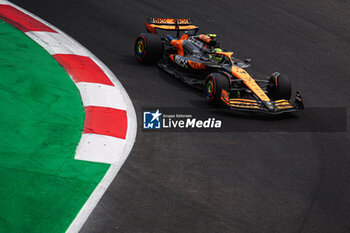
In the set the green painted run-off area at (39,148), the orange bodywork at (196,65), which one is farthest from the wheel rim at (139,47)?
the green painted run-off area at (39,148)

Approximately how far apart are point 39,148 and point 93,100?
1.61 meters

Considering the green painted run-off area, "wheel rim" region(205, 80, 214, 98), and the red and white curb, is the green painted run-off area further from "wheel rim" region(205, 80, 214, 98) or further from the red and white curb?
"wheel rim" region(205, 80, 214, 98)

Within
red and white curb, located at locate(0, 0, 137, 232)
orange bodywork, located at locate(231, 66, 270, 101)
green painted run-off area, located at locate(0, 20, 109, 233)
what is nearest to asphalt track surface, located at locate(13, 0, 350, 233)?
red and white curb, located at locate(0, 0, 137, 232)

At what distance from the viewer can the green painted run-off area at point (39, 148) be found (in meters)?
4.32

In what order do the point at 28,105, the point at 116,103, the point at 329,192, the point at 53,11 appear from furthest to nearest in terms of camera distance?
the point at 53,11 < the point at 116,103 < the point at 28,105 < the point at 329,192

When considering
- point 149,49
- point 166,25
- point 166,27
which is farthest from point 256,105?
point 166,25

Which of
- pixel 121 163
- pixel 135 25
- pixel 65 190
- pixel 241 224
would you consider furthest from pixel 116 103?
pixel 135 25

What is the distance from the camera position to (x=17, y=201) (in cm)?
439

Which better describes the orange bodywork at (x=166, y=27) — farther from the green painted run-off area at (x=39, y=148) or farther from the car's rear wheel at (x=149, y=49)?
the green painted run-off area at (x=39, y=148)

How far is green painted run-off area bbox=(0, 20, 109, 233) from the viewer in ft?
14.2

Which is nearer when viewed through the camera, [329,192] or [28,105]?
[329,192]

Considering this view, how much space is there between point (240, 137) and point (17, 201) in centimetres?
324

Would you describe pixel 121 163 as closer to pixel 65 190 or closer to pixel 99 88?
pixel 65 190

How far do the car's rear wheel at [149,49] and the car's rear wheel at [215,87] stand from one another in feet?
5.68
